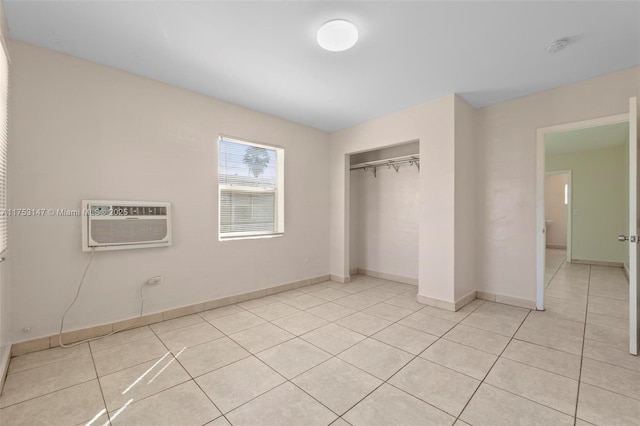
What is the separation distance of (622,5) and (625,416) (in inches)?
103

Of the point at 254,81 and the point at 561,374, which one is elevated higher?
the point at 254,81

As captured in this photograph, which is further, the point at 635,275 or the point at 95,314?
the point at 95,314

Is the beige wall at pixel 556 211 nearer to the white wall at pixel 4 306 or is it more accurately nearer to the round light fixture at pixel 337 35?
the round light fixture at pixel 337 35

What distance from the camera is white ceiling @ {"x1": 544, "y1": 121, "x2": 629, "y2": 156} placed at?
4332mm

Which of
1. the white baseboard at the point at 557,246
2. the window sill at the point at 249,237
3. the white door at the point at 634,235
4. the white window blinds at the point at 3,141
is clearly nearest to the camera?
the white window blinds at the point at 3,141

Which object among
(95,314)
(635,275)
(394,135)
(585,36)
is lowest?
(95,314)

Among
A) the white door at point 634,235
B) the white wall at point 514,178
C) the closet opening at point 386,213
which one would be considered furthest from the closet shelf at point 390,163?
the white door at point 634,235

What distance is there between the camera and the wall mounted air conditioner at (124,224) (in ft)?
8.02

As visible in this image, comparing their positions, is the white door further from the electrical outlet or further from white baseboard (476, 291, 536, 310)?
the electrical outlet

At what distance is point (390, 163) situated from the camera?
4.52m

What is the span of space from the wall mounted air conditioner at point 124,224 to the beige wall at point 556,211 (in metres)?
10.2

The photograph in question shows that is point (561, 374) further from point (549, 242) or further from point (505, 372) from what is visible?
point (549, 242)

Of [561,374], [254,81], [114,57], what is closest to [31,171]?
[114,57]

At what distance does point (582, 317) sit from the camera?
9.63 ft
